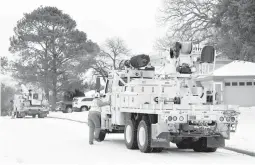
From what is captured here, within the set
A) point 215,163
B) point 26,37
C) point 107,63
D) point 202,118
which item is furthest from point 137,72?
point 107,63

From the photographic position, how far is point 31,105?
50938 mm

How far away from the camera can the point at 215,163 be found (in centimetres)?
1284

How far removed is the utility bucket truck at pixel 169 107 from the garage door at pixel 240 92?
29.7 meters

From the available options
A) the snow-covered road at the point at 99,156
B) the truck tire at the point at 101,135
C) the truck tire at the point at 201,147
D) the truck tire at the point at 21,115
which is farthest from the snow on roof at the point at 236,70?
the truck tire at the point at 201,147

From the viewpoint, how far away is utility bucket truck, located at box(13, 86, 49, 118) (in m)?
50.7

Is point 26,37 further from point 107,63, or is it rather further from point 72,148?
point 72,148

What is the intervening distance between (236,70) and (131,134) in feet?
106

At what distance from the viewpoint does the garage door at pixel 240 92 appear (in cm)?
4653

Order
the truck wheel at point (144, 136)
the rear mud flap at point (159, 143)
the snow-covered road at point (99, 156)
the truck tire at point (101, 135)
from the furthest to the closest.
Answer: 1. the truck tire at point (101, 135)
2. the truck wheel at point (144, 136)
3. the rear mud flap at point (159, 143)
4. the snow-covered road at point (99, 156)

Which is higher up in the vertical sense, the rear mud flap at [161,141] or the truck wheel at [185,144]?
the rear mud flap at [161,141]

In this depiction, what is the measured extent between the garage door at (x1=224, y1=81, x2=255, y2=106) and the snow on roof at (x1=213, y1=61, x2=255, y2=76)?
3.38 ft

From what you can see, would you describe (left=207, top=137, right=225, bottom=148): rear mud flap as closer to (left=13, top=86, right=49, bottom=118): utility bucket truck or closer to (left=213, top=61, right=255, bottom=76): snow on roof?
(left=213, top=61, right=255, bottom=76): snow on roof

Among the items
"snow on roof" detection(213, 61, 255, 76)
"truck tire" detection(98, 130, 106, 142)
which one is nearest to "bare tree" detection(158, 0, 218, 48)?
"snow on roof" detection(213, 61, 255, 76)

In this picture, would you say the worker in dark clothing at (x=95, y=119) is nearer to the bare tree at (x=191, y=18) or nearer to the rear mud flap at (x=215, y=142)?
the rear mud flap at (x=215, y=142)
